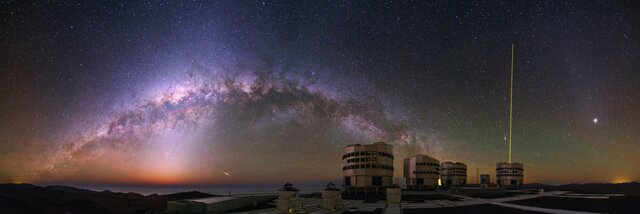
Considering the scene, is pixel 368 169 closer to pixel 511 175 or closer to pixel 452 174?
pixel 452 174

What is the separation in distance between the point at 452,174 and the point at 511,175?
2045 centimetres

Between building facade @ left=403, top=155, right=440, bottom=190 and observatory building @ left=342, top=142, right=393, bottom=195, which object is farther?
building facade @ left=403, top=155, right=440, bottom=190

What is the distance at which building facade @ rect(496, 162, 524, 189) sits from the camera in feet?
472

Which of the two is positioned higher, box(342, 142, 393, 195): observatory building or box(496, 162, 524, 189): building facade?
box(342, 142, 393, 195): observatory building

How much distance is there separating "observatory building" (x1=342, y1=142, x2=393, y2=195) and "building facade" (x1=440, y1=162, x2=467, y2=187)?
71.8 metres

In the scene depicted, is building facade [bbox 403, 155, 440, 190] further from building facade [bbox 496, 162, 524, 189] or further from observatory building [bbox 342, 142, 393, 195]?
building facade [bbox 496, 162, 524, 189]

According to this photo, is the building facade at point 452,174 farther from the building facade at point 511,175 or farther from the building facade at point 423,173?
the building facade at point 423,173

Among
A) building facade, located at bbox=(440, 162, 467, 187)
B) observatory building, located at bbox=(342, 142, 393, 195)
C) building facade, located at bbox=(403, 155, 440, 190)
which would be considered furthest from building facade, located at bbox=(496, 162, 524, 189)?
observatory building, located at bbox=(342, 142, 393, 195)

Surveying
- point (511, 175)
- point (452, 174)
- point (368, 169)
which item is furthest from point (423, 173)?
point (511, 175)

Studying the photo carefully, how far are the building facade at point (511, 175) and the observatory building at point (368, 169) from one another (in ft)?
246

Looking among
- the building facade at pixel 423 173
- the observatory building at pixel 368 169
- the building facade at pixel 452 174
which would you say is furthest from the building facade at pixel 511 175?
the observatory building at pixel 368 169

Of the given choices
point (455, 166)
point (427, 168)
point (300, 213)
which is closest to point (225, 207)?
point (300, 213)

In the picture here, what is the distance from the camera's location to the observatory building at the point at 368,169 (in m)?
86.8

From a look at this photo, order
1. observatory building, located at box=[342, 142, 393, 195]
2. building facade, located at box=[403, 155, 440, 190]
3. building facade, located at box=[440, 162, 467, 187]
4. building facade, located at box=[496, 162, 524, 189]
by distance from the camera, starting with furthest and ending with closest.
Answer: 1. building facade, located at box=[440, 162, 467, 187]
2. building facade, located at box=[496, 162, 524, 189]
3. building facade, located at box=[403, 155, 440, 190]
4. observatory building, located at box=[342, 142, 393, 195]
